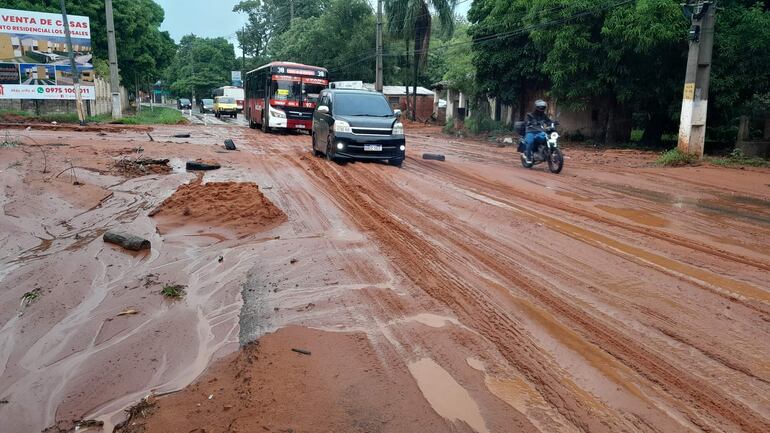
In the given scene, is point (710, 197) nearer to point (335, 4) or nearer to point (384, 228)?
point (384, 228)

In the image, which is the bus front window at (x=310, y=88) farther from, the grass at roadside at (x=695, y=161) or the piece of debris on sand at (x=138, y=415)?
the piece of debris on sand at (x=138, y=415)

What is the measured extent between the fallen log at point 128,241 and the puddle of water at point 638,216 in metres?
6.34

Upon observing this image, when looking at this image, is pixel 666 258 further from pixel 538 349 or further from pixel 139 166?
pixel 139 166

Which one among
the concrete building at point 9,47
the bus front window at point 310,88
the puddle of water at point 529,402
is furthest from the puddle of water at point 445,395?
the concrete building at point 9,47

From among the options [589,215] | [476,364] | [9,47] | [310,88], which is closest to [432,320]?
[476,364]

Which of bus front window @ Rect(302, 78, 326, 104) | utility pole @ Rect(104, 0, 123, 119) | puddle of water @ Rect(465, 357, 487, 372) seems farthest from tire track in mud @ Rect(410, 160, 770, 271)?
utility pole @ Rect(104, 0, 123, 119)

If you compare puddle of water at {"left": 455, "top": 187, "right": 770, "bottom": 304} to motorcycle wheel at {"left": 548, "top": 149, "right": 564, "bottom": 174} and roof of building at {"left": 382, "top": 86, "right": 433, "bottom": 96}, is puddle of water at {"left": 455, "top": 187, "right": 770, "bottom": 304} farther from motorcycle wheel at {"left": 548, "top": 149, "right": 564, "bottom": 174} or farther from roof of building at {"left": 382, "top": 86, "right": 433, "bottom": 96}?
roof of building at {"left": 382, "top": 86, "right": 433, "bottom": 96}

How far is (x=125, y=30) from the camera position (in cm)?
4034

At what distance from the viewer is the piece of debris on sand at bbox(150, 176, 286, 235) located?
7.85 meters

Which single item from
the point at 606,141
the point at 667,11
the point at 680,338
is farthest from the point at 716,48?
the point at 680,338

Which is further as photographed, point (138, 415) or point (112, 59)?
point (112, 59)

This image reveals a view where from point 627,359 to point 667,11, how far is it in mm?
16142

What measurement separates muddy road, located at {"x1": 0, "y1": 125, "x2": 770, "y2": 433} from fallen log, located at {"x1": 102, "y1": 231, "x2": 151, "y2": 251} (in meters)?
0.18

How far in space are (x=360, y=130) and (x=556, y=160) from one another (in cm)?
448
